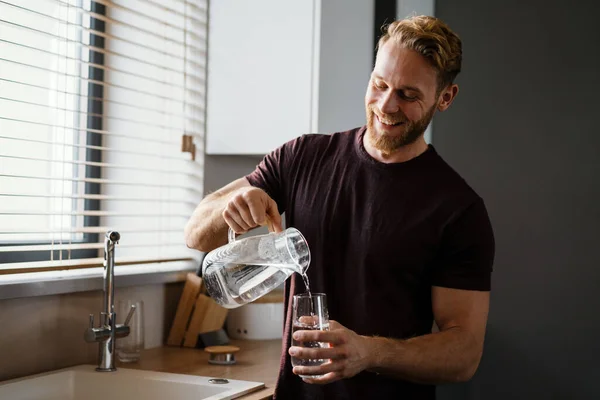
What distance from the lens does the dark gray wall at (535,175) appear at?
2379 millimetres

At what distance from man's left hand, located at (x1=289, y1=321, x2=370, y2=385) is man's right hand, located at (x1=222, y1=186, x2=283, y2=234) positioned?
27cm

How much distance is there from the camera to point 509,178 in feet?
8.15

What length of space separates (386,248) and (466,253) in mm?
180

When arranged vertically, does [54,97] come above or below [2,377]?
above

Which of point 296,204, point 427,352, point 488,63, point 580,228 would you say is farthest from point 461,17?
point 427,352

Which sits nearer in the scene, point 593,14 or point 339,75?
point 593,14

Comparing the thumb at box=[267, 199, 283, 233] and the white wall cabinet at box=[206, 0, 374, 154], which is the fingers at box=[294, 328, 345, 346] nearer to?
the thumb at box=[267, 199, 283, 233]

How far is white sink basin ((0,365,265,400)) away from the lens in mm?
1943

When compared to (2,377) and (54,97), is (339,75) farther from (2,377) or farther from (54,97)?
(2,377)

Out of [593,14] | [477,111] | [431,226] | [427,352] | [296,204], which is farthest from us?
[477,111]

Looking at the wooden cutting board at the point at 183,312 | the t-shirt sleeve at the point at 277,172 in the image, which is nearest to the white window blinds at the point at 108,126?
the wooden cutting board at the point at 183,312

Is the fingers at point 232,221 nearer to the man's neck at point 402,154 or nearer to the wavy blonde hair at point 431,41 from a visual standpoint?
the man's neck at point 402,154

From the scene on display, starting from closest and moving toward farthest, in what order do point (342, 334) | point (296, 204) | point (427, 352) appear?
point (342, 334) < point (427, 352) < point (296, 204)

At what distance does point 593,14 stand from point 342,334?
1447 mm
